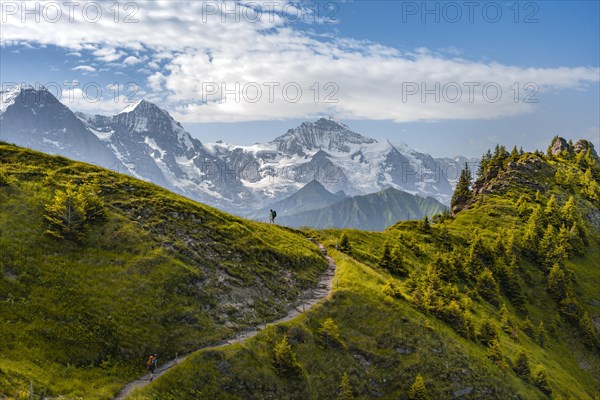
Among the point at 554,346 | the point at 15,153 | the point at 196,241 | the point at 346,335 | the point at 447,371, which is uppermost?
the point at 15,153

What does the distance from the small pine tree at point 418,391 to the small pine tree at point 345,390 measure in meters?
8.37

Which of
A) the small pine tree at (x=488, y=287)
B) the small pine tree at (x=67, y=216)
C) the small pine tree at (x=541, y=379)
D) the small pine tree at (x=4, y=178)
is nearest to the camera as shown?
the small pine tree at (x=67, y=216)

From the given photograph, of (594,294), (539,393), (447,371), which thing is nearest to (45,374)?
(447,371)

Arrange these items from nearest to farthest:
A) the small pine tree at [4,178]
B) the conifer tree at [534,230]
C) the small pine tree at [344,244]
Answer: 1. the small pine tree at [4,178]
2. the small pine tree at [344,244]
3. the conifer tree at [534,230]

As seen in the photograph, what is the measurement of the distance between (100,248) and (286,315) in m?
25.6

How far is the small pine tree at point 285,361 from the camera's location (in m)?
47.6

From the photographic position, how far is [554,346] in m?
97.2

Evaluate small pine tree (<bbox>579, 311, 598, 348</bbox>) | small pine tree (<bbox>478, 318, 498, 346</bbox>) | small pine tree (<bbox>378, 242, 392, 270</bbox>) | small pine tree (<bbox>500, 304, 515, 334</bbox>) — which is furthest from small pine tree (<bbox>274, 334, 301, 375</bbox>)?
small pine tree (<bbox>579, 311, 598, 348</bbox>)

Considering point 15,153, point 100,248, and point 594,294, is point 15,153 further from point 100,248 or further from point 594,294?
point 594,294

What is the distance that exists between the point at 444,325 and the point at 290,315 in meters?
27.9

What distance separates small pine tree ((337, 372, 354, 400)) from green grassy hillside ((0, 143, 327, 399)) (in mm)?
12595

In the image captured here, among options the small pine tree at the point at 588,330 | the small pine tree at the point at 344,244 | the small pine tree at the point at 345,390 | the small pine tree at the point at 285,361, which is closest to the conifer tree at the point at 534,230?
the small pine tree at the point at 588,330

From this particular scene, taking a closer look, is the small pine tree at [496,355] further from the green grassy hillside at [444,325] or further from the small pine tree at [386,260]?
the small pine tree at [386,260]

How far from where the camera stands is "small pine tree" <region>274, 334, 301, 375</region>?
4756cm
